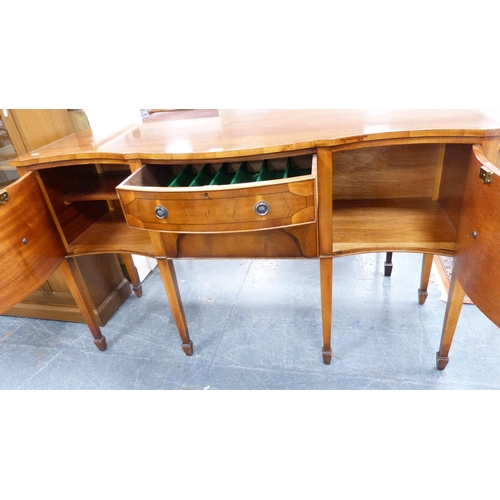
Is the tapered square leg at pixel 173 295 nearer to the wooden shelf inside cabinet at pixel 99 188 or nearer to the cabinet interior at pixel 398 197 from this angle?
the wooden shelf inside cabinet at pixel 99 188

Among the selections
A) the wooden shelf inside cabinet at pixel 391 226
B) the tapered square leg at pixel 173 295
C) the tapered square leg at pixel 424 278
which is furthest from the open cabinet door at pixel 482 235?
the tapered square leg at pixel 173 295

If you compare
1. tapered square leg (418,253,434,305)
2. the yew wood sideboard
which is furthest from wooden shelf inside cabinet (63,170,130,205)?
tapered square leg (418,253,434,305)

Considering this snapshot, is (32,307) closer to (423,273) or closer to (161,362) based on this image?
(161,362)

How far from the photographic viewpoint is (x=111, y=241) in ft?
3.80

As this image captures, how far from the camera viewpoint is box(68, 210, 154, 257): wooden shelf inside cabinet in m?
1.11

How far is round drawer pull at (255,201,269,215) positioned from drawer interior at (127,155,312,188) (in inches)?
5.9

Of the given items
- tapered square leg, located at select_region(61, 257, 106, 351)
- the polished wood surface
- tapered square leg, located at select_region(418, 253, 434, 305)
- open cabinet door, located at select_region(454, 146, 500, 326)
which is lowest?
tapered square leg, located at select_region(418, 253, 434, 305)

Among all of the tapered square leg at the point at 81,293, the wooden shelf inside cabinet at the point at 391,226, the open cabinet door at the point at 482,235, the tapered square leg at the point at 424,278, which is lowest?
the tapered square leg at the point at 424,278

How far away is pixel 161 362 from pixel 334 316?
2.12ft

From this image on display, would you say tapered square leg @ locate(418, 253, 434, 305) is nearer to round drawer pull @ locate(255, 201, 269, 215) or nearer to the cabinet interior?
the cabinet interior

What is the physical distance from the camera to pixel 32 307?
1512mm

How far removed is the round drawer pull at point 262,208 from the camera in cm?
79

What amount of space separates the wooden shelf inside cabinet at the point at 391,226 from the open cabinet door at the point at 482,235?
12 cm
